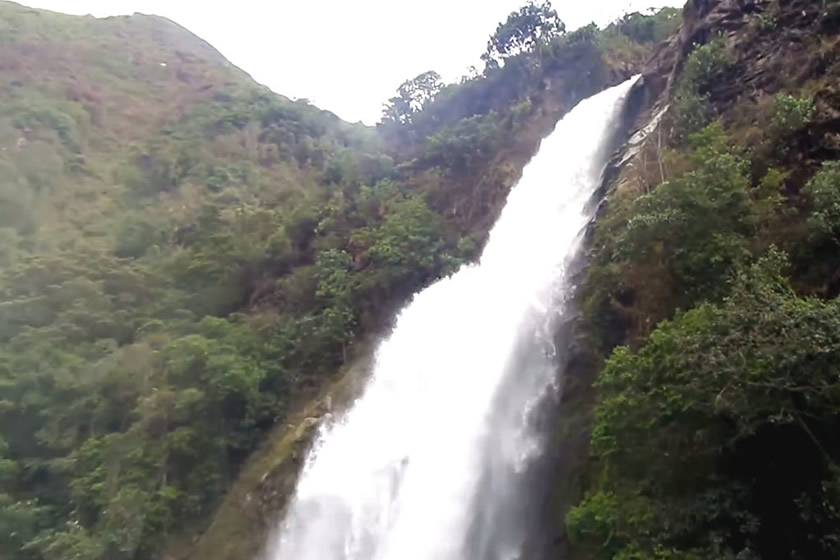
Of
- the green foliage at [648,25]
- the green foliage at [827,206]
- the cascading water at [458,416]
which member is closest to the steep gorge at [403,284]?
the green foliage at [827,206]

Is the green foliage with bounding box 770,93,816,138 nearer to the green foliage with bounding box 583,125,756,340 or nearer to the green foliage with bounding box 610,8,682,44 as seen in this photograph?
the green foliage with bounding box 583,125,756,340

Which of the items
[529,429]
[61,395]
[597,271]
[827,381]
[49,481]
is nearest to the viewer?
[827,381]

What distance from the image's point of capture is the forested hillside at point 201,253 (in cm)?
1955

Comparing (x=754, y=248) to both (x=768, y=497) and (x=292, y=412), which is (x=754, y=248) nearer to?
(x=768, y=497)

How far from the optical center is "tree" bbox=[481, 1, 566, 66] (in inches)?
1393

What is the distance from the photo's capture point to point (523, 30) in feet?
116

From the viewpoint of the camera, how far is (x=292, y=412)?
2062 centimetres

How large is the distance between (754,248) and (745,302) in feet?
7.86

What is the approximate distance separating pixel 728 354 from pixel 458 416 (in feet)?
28.5

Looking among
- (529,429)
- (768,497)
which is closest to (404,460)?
(529,429)

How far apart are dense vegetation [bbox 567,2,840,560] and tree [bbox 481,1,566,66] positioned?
2297cm

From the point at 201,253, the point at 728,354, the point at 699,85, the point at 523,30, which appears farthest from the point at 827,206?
the point at 523,30

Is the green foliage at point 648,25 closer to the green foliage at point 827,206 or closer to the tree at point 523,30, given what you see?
the tree at point 523,30

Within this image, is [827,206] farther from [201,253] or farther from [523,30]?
[523,30]
